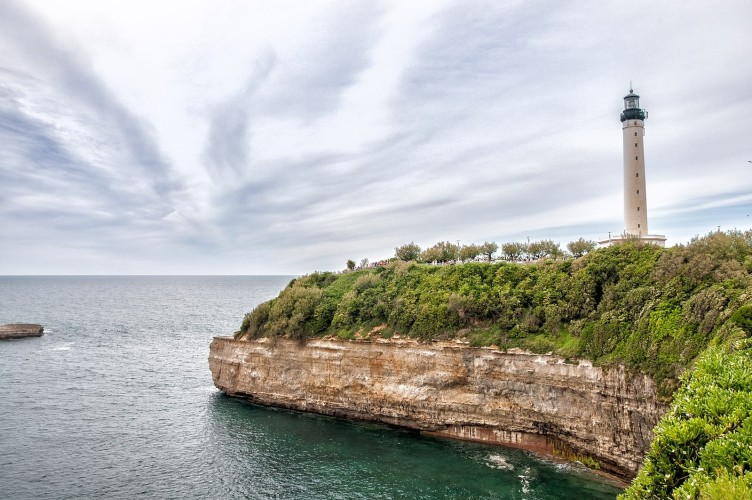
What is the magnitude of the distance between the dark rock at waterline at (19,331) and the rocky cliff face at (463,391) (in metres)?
55.5

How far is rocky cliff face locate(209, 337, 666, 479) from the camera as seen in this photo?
98.7 ft

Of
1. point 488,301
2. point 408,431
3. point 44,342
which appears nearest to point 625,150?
point 488,301

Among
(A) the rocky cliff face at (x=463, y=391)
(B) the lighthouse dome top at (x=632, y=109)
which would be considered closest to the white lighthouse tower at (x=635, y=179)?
(B) the lighthouse dome top at (x=632, y=109)

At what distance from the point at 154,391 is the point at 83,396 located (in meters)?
6.54

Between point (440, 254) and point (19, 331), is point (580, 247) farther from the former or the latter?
point (19, 331)

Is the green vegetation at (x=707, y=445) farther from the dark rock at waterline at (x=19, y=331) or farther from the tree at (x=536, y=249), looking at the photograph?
the dark rock at waterline at (x=19, y=331)

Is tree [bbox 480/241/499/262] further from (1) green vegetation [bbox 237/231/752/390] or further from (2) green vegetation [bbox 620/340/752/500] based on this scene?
(2) green vegetation [bbox 620/340/752/500]

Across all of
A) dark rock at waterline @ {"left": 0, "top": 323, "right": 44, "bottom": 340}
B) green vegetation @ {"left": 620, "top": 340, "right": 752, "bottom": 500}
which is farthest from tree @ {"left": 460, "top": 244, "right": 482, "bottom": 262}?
dark rock at waterline @ {"left": 0, "top": 323, "right": 44, "bottom": 340}

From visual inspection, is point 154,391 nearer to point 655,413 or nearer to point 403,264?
point 403,264

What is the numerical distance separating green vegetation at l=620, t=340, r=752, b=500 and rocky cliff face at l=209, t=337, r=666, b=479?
51.1 ft

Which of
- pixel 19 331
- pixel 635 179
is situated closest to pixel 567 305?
pixel 635 179

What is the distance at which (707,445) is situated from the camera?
11.2 m

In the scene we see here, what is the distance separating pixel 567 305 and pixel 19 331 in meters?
90.9

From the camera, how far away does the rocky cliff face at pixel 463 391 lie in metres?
30.1
